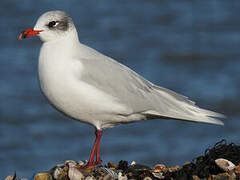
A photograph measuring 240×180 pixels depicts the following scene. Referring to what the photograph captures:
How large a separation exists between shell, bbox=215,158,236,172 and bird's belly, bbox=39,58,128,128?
146cm

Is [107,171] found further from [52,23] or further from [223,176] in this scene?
[52,23]

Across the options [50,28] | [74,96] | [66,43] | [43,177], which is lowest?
[43,177]

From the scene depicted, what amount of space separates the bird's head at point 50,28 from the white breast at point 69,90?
0.41ft

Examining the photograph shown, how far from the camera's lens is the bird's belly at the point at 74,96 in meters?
6.04

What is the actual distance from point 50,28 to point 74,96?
0.79 meters

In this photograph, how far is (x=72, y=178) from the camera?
5512 mm

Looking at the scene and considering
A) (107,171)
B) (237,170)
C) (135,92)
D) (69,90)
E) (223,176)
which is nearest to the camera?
(223,176)

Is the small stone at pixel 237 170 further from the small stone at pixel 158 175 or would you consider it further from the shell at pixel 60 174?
the shell at pixel 60 174

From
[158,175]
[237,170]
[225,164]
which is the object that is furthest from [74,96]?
[237,170]

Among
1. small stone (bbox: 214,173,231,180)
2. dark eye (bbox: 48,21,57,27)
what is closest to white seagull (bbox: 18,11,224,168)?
dark eye (bbox: 48,21,57,27)

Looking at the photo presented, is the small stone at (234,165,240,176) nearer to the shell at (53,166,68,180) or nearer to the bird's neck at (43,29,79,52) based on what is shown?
the shell at (53,166,68,180)

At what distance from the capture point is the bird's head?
247 inches

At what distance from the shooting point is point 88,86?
6.18m

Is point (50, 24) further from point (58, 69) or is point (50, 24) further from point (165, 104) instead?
point (165, 104)
